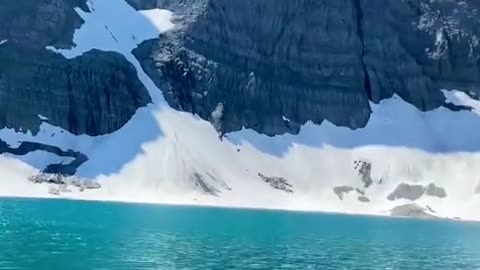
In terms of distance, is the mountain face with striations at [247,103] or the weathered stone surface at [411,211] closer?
the weathered stone surface at [411,211]

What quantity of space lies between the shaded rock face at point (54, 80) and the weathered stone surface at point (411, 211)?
171 ft

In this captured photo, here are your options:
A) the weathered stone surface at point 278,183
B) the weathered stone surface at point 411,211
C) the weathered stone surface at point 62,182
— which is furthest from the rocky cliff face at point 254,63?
the weathered stone surface at point 411,211

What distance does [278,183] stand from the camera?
151625 mm

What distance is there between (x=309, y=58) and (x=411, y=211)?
48833 mm

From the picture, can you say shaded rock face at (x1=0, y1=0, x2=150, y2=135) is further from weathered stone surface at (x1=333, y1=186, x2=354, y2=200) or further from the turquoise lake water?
the turquoise lake water

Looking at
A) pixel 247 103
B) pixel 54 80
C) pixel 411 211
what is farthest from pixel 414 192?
pixel 54 80

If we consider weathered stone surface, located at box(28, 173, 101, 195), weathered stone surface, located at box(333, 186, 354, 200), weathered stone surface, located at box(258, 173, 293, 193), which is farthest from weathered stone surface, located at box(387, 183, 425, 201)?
weathered stone surface, located at box(28, 173, 101, 195)

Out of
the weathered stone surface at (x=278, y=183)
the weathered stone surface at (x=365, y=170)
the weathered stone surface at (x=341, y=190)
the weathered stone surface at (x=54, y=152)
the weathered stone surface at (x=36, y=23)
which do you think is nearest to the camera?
the weathered stone surface at (x=54, y=152)

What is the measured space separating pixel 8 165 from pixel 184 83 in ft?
135

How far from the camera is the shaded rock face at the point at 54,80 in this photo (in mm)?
146250

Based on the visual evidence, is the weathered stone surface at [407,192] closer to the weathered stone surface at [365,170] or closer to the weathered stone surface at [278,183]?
the weathered stone surface at [365,170]

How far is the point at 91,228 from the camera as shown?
203ft

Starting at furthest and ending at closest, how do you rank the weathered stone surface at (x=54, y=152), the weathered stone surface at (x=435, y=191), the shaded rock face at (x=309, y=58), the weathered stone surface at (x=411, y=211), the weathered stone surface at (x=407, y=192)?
the shaded rock face at (x=309, y=58) → the weathered stone surface at (x=435, y=191) → the weathered stone surface at (x=407, y=192) → the weathered stone surface at (x=411, y=211) → the weathered stone surface at (x=54, y=152)

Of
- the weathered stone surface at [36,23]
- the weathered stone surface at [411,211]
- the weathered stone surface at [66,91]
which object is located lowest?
the weathered stone surface at [411,211]
